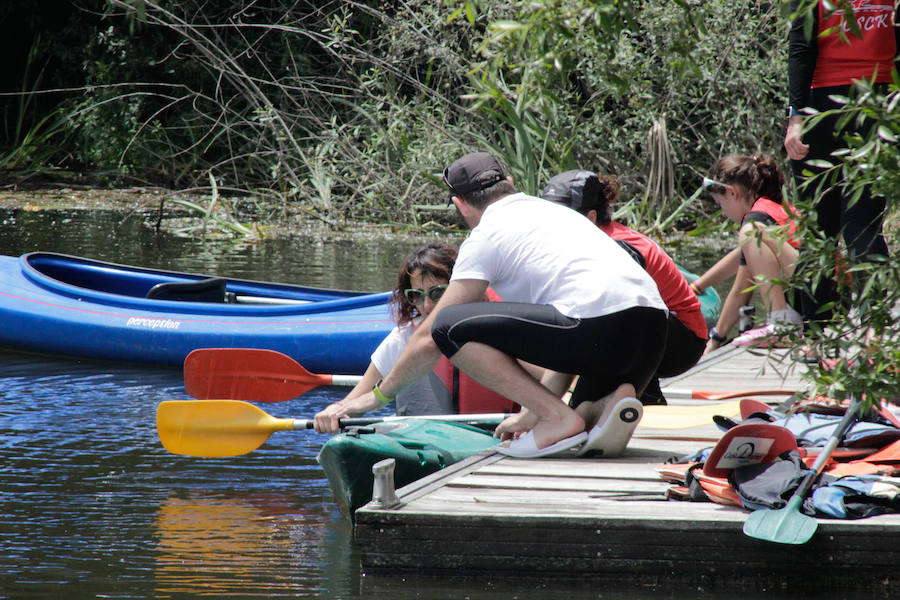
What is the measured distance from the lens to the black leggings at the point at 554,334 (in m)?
3.07

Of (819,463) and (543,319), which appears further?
(543,319)

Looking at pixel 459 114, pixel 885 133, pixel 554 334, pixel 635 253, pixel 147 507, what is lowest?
pixel 147 507

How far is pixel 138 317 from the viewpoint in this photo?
6426mm

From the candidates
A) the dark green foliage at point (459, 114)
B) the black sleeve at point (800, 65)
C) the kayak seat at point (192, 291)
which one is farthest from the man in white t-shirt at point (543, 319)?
the dark green foliage at point (459, 114)

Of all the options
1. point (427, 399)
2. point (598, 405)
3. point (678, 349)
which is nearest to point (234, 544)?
point (427, 399)

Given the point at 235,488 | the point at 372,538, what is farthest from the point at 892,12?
the point at 235,488

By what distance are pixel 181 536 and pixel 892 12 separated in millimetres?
2910

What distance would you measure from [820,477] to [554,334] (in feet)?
2.59

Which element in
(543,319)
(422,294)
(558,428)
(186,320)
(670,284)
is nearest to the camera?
(543,319)

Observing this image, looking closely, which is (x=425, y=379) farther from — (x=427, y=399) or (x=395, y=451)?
(x=395, y=451)

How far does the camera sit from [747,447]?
8.93 ft

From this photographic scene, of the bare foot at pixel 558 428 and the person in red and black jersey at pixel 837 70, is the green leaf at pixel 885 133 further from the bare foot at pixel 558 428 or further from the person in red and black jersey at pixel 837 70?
the person in red and black jersey at pixel 837 70

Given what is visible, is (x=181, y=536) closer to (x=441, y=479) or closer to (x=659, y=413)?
(x=441, y=479)

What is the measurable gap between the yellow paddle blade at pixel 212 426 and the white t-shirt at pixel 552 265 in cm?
114
